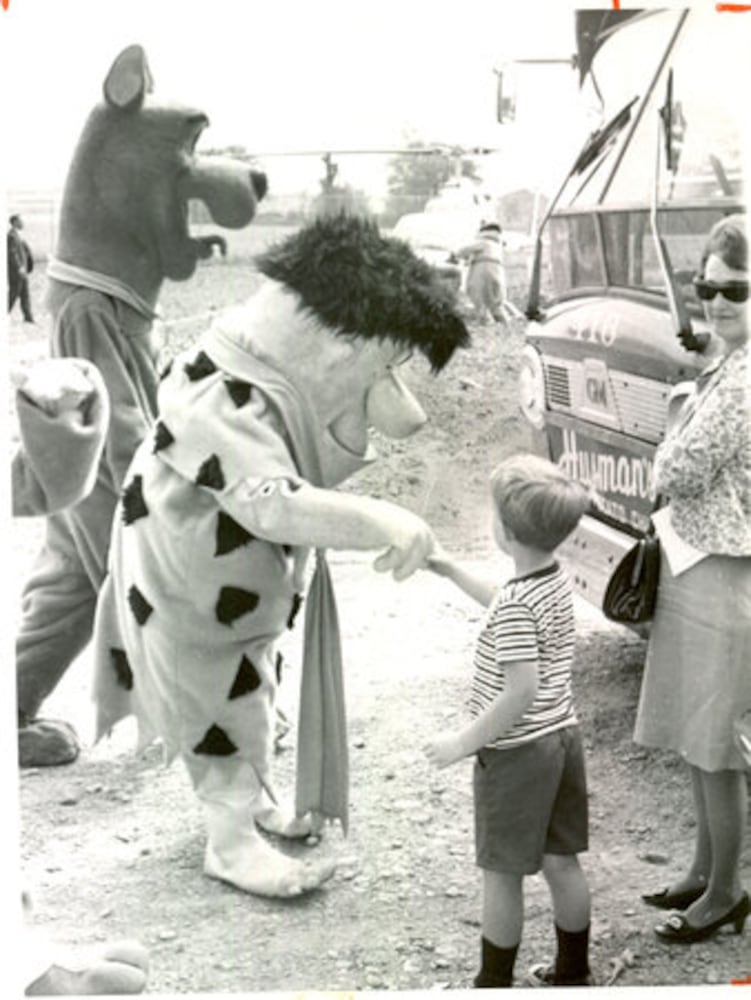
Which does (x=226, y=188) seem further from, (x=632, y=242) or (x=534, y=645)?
(x=534, y=645)

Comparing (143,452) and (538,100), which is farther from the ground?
(538,100)

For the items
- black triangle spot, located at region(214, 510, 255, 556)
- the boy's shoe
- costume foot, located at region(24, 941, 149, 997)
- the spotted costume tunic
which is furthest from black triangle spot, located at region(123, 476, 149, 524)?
the boy's shoe

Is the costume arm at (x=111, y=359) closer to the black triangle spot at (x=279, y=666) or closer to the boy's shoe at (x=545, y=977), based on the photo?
the black triangle spot at (x=279, y=666)

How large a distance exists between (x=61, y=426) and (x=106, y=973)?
736mm

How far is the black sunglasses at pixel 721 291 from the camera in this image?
1.97 metres

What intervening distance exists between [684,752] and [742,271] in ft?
2.13

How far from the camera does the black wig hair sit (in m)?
1.93

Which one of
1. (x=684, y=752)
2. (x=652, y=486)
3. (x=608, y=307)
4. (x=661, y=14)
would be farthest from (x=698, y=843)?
(x=661, y=14)

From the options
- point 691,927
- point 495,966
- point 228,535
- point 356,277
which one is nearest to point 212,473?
point 228,535

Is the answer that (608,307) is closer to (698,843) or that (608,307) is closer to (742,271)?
(742,271)

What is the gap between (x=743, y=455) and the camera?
199 centimetres

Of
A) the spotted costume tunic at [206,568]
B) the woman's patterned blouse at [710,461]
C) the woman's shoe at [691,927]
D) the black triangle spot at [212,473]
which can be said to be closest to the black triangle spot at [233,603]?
the spotted costume tunic at [206,568]

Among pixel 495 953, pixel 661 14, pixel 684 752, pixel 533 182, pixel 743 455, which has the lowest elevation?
pixel 495 953

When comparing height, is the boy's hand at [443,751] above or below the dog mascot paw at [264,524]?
below
